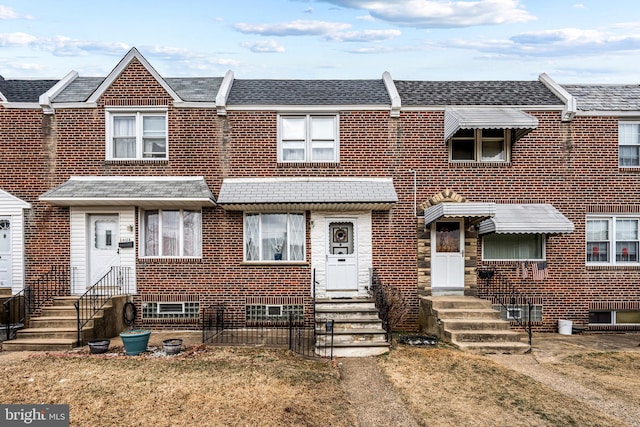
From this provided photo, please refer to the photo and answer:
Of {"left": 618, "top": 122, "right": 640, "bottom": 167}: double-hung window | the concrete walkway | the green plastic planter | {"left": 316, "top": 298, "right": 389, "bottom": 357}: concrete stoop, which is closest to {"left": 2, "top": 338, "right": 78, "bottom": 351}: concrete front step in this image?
the green plastic planter

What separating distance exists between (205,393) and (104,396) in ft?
5.28

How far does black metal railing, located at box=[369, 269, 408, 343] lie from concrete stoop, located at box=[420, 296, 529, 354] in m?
0.81

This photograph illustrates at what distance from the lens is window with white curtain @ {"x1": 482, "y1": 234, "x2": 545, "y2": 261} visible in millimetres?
13359

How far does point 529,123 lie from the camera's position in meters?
12.1

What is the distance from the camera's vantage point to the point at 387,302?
466 inches

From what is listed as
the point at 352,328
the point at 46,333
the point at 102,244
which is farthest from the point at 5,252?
A: the point at 352,328

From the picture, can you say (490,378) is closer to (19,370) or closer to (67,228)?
(19,370)

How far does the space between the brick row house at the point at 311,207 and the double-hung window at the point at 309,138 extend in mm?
Result: 41

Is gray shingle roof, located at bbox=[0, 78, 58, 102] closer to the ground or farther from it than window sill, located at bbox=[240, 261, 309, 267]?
farther from it

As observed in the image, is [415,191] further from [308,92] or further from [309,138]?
[308,92]

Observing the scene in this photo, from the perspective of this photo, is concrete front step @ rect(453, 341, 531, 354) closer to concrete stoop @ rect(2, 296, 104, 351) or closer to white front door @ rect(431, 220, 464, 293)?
white front door @ rect(431, 220, 464, 293)

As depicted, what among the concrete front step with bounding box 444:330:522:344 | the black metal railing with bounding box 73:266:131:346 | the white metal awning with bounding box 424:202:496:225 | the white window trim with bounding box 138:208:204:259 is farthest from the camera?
the white window trim with bounding box 138:208:204:259

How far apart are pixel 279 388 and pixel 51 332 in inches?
253

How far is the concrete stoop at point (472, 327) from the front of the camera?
34.7 ft
